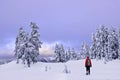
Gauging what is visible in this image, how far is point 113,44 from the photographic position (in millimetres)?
67125

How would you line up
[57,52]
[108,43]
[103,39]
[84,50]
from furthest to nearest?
[84,50] < [57,52] < [103,39] < [108,43]

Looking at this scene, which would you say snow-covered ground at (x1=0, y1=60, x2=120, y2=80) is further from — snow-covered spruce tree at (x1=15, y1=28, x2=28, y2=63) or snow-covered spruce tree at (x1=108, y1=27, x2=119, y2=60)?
snow-covered spruce tree at (x1=108, y1=27, x2=119, y2=60)

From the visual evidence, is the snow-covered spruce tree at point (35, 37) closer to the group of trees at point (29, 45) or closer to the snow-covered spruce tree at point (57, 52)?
the group of trees at point (29, 45)

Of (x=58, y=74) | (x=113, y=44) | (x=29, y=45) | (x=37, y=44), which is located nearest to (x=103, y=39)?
(x=113, y=44)

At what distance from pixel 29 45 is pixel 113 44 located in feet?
72.3

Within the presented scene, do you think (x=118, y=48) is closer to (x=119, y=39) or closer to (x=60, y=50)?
(x=119, y=39)

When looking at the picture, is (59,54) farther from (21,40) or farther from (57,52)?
(21,40)

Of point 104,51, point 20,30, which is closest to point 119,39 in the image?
point 104,51

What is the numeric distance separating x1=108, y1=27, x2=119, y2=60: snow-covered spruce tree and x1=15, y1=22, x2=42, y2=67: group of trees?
1857 centimetres

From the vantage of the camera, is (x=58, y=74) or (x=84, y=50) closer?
(x=58, y=74)

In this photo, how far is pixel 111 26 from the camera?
2697 inches

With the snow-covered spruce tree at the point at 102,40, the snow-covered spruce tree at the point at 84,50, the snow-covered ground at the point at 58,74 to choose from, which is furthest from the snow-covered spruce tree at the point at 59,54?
the snow-covered ground at the point at 58,74

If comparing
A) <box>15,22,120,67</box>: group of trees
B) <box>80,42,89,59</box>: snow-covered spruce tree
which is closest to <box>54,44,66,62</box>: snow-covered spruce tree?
<box>80,42,89,59</box>: snow-covered spruce tree

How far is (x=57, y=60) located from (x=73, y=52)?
15645 millimetres
